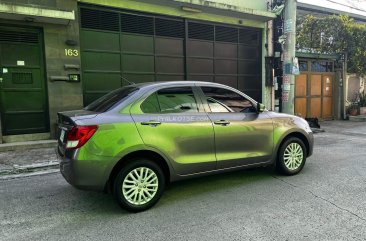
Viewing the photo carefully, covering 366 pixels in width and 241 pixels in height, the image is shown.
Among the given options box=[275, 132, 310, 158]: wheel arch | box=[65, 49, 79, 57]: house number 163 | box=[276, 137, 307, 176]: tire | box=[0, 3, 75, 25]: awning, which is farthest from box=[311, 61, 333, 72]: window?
box=[0, 3, 75, 25]: awning

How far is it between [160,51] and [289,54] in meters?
4.14

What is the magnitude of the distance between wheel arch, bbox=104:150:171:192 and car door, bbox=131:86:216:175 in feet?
0.36

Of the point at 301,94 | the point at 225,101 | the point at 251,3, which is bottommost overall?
the point at 225,101

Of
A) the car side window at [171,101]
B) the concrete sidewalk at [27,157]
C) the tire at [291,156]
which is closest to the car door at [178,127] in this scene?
the car side window at [171,101]

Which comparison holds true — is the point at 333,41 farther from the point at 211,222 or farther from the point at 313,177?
the point at 211,222

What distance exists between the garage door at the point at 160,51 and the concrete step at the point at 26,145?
1635mm

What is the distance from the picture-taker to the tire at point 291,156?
5289mm

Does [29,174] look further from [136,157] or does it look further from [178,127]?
[178,127]

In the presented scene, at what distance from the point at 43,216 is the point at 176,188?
193 centimetres

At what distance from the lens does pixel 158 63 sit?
9961 mm

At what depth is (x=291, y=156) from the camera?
539 centimetres

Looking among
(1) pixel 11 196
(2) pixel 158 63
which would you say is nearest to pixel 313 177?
(1) pixel 11 196

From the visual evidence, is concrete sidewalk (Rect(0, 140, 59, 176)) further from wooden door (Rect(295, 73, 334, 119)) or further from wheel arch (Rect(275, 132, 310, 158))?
wooden door (Rect(295, 73, 334, 119))

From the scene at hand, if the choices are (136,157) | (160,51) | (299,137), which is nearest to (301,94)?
(160,51)
